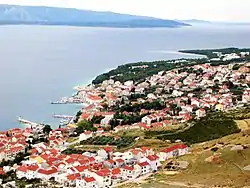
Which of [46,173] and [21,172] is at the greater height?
[46,173]

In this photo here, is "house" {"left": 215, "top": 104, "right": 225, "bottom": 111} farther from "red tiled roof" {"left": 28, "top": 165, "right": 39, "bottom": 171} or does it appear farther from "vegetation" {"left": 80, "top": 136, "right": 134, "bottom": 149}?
"red tiled roof" {"left": 28, "top": 165, "right": 39, "bottom": 171}

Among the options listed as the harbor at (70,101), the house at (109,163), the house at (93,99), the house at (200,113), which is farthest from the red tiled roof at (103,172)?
the harbor at (70,101)

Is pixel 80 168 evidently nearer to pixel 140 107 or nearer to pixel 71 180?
pixel 71 180

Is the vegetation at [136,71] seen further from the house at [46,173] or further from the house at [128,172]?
the house at [128,172]

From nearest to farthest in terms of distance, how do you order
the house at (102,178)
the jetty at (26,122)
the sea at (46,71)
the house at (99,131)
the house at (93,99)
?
the house at (102,178) → the house at (99,131) → the jetty at (26,122) → the sea at (46,71) → the house at (93,99)

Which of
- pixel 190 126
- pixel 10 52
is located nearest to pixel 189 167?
pixel 190 126

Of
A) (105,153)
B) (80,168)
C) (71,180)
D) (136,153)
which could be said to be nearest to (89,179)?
(71,180)

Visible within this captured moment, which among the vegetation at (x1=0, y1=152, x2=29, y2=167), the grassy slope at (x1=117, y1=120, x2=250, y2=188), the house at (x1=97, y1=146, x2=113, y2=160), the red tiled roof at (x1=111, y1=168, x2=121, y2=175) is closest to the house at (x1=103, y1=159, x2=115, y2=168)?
the red tiled roof at (x1=111, y1=168, x2=121, y2=175)
